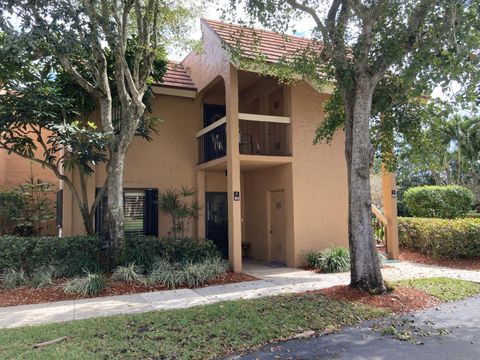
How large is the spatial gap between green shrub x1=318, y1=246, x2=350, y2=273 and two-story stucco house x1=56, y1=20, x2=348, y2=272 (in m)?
0.73

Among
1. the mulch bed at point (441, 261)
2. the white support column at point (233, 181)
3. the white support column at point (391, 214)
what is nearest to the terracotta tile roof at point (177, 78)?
the white support column at point (233, 181)

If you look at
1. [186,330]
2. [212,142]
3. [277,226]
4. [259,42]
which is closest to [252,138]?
[212,142]

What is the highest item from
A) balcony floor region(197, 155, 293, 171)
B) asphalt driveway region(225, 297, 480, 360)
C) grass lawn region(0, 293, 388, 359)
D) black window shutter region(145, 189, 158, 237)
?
balcony floor region(197, 155, 293, 171)

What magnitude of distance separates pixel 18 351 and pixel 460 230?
1211cm

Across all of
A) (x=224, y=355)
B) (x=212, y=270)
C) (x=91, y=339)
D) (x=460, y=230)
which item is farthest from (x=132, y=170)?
(x=460, y=230)

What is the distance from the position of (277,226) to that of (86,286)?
6.49 m

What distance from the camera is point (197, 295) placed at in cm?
823

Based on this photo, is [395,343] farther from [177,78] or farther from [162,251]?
[177,78]

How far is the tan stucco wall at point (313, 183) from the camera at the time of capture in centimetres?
1186

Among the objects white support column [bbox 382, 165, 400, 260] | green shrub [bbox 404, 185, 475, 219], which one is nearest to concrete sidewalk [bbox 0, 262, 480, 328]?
white support column [bbox 382, 165, 400, 260]

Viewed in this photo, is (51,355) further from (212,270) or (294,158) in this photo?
(294,158)

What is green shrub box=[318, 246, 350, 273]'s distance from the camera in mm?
10898

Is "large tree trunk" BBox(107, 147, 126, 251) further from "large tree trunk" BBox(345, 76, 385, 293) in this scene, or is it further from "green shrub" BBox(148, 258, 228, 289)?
"large tree trunk" BBox(345, 76, 385, 293)

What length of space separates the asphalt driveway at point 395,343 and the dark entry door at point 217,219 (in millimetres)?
7839
